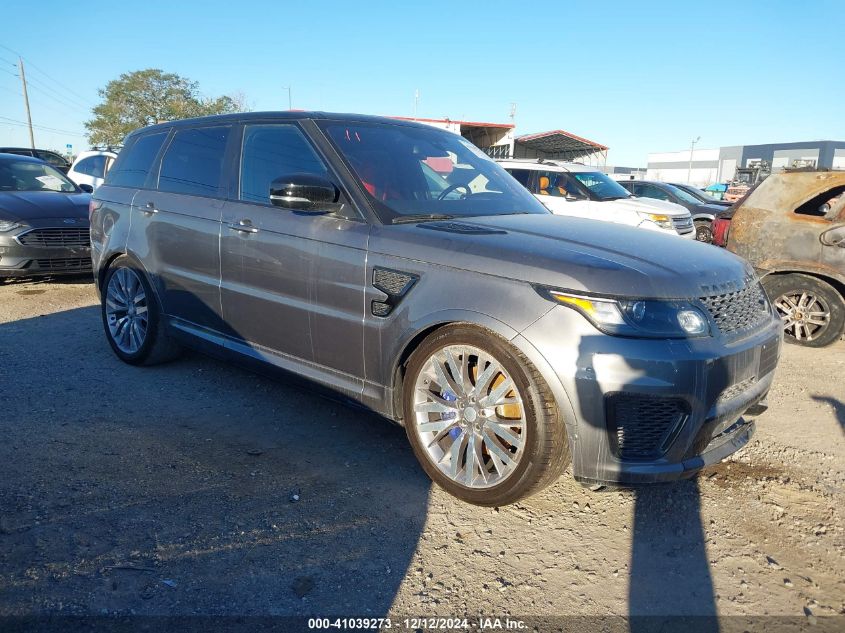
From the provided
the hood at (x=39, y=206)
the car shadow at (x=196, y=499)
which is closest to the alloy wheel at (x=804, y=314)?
the car shadow at (x=196, y=499)

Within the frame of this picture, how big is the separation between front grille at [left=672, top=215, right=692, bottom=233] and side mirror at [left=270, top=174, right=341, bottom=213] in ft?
29.1

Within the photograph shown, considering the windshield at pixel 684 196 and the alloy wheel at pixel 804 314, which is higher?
the windshield at pixel 684 196

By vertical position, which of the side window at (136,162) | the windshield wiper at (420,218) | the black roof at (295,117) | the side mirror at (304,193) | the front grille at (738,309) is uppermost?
the black roof at (295,117)

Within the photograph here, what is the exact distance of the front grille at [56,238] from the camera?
23.9 ft

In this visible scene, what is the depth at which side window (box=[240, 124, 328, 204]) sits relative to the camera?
359cm

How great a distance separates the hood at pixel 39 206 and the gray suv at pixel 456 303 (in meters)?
4.02

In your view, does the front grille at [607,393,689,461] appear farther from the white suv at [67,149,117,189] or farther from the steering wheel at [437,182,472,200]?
the white suv at [67,149,117,189]

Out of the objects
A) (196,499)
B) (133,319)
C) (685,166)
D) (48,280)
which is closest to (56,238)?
(48,280)

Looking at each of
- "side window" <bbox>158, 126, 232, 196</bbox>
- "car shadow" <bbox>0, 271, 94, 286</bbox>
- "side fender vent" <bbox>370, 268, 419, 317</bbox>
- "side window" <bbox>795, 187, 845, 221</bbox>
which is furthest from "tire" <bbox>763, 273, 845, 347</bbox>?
"car shadow" <bbox>0, 271, 94, 286</bbox>

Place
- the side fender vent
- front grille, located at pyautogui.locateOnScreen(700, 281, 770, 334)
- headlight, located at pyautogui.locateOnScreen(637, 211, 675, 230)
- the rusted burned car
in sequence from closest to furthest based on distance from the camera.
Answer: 1. front grille, located at pyautogui.locateOnScreen(700, 281, 770, 334)
2. the side fender vent
3. the rusted burned car
4. headlight, located at pyautogui.locateOnScreen(637, 211, 675, 230)

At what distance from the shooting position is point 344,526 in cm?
276

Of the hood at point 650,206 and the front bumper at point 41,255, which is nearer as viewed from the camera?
the front bumper at point 41,255

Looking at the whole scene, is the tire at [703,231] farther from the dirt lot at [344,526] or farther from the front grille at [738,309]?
the front grille at [738,309]

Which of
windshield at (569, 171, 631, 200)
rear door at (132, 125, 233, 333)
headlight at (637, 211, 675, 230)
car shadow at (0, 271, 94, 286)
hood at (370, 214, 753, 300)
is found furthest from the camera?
windshield at (569, 171, 631, 200)
